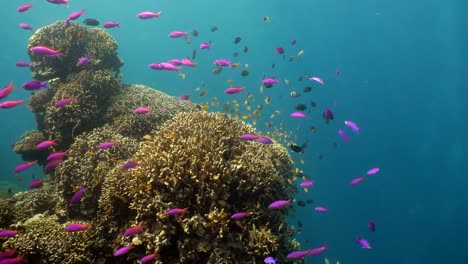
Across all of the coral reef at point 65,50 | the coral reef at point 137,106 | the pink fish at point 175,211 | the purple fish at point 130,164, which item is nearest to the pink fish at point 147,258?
the pink fish at point 175,211

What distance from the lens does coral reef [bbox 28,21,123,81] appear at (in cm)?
1023

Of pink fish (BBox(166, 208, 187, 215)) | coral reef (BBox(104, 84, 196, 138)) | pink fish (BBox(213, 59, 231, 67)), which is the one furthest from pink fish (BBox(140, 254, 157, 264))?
pink fish (BBox(213, 59, 231, 67))

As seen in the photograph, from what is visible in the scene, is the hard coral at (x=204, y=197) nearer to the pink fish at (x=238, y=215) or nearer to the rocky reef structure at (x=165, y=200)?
the rocky reef structure at (x=165, y=200)

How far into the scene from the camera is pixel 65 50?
10195mm

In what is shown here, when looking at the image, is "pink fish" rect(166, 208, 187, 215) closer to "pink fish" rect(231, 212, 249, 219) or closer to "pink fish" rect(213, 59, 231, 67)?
"pink fish" rect(231, 212, 249, 219)

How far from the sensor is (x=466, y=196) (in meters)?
74.9

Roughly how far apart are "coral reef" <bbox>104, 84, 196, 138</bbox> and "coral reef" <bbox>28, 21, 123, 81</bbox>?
1440 mm

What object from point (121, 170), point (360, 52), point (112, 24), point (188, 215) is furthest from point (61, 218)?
point (360, 52)

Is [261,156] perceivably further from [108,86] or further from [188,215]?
[108,86]

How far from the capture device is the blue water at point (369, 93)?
2239 inches

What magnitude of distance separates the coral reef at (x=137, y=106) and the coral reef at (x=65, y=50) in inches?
56.7

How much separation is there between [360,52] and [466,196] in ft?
142

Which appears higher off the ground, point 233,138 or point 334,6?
point 334,6

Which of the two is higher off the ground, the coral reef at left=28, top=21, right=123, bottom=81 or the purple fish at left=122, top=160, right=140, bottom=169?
the coral reef at left=28, top=21, right=123, bottom=81
